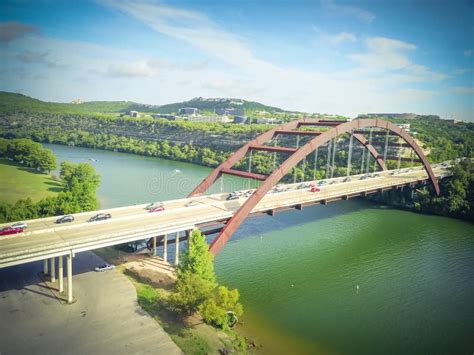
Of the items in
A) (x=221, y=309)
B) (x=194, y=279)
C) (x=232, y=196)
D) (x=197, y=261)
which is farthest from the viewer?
(x=232, y=196)

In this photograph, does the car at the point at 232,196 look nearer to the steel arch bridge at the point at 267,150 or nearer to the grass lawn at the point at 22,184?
the steel arch bridge at the point at 267,150

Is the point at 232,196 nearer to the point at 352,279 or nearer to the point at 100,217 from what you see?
the point at 100,217

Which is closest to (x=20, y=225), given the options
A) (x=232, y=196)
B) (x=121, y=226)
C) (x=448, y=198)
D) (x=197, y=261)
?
(x=121, y=226)

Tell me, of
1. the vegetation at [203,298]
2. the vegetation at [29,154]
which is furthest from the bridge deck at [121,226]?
the vegetation at [29,154]

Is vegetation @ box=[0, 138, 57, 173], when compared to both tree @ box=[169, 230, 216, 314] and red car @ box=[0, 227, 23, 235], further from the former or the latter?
tree @ box=[169, 230, 216, 314]

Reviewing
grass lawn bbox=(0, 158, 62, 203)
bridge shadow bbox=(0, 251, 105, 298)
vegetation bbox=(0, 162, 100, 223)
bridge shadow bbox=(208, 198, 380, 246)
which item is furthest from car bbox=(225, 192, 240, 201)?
grass lawn bbox=(0, 158, 62, 203)

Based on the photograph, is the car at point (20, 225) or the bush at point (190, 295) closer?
the bush at point (190, 295)

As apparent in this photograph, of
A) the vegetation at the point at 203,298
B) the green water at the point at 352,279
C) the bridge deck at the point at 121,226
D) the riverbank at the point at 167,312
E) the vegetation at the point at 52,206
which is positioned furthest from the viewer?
the vegetation at the point at 52,206
